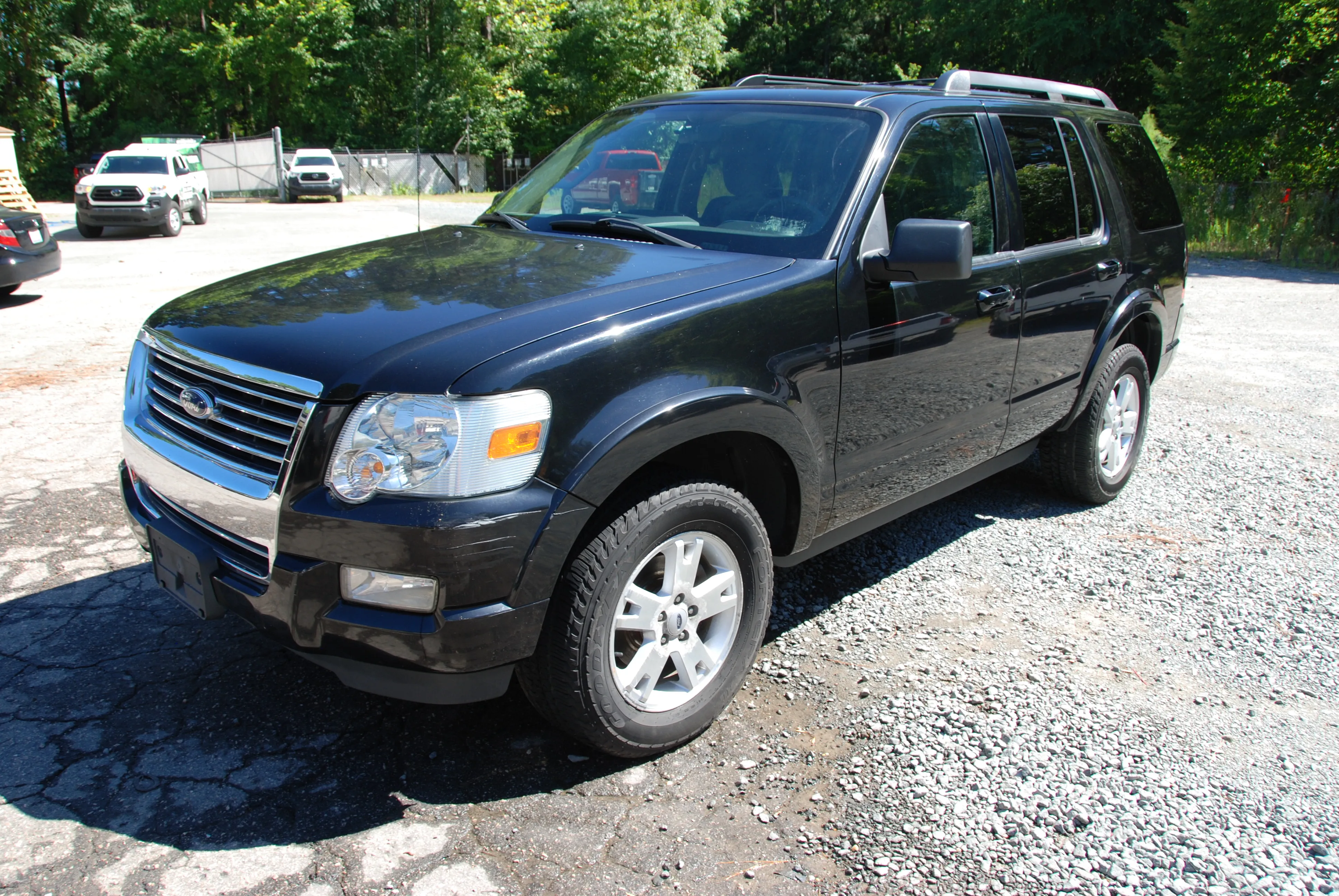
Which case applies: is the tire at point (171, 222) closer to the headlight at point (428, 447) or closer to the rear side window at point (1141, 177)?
the rear side window at point (1141, 177)

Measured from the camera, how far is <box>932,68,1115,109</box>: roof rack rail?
12.9ft

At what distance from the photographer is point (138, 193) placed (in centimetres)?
1814

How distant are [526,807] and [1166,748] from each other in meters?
1.92

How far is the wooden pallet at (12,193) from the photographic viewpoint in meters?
16.9

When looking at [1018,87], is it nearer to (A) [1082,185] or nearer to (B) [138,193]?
(A) [1082,185]

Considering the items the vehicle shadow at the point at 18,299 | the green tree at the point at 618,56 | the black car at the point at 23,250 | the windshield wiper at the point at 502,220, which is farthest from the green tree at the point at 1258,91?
the green tree at the point at 618,56

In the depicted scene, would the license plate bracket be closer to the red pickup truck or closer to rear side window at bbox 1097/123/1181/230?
the red pickup truck

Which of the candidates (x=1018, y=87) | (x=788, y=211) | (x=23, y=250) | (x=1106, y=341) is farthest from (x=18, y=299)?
(x=1106, y=341)

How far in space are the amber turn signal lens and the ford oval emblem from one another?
0.88m

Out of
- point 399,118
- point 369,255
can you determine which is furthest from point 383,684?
point 399,118

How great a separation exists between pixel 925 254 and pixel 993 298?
79 centimetres

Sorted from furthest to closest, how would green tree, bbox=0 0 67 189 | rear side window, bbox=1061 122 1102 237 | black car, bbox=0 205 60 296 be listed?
green tree, bbox=0 0 67 189, black car, bbox=0 205 60 296, rear side window, bbox=1061 122 1102 237

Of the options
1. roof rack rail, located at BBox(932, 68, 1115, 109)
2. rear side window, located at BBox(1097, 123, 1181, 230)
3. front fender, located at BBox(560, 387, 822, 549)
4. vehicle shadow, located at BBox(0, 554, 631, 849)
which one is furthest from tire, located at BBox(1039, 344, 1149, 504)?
vehicle shadow, located at BBox(0, 554, 631, 849)

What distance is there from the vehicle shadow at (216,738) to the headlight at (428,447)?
0.94 metres
